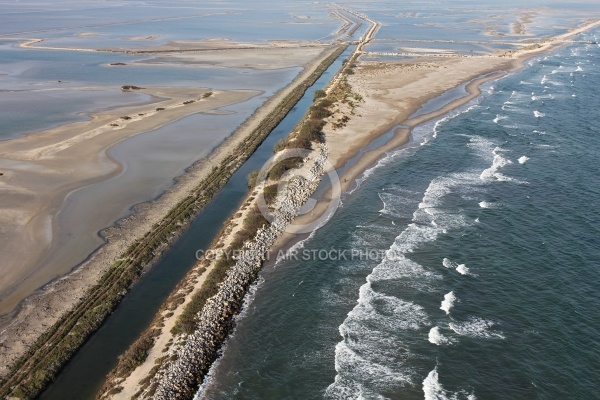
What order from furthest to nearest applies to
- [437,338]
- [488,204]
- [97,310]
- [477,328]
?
[488,204] → [97,310] → [477,328] → [437,338]

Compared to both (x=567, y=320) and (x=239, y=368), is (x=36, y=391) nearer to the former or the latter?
(x=239, y=368)

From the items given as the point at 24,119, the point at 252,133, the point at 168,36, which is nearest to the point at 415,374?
the point at 252,133

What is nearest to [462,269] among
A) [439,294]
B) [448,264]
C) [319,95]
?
[448,264]

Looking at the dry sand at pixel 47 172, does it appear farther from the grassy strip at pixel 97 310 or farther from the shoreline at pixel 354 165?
the shoreline at pixel 354 165

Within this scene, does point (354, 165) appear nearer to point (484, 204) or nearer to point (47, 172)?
point (484, 204)

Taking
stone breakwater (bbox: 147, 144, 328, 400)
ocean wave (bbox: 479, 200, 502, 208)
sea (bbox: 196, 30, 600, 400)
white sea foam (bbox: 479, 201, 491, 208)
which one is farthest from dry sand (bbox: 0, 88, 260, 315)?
ocean wave (bbox: 479, 200, 502, 208)

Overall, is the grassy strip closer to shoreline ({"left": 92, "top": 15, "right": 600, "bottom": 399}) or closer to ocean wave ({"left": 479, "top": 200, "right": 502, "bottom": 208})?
shoreline ({"left": 92, "top": 15, "right": 600, "bottom": 399})
